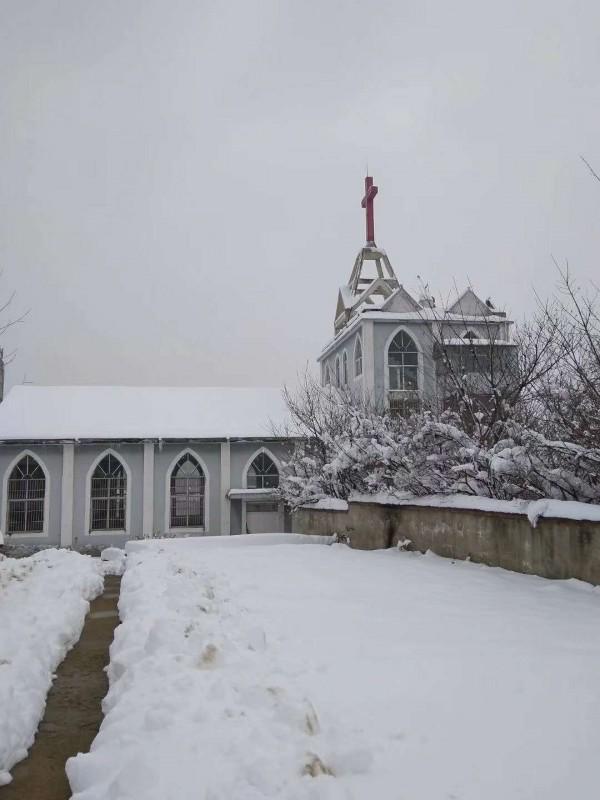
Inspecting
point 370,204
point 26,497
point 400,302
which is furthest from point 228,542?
point 370,204

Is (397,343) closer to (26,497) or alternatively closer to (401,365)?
(401,365)

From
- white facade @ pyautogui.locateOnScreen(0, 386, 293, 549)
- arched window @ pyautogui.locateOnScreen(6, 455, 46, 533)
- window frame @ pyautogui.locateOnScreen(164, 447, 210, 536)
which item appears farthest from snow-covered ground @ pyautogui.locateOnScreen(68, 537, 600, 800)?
arched window @ pyautogui.locateOnScreen(6, 455, 46, 533)

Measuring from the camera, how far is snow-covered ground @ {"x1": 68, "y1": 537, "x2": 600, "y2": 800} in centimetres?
297

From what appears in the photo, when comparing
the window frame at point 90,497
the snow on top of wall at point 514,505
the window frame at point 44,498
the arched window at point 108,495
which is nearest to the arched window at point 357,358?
the window frame at point 90,497

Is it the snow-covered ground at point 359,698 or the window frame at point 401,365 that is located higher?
the window frame at point 401,365

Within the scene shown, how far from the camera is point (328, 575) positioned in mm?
8820

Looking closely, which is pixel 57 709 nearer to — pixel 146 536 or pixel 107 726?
pixel 107 726

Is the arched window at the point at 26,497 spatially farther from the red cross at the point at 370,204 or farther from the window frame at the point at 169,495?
the red cross at the point at 370,204

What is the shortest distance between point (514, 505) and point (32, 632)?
559 cm

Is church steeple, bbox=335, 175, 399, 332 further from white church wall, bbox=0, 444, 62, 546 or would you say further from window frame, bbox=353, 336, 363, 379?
white church wall, bbox=0, 444, 62, 546

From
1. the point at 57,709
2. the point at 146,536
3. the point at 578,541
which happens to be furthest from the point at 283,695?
the point at 146,536

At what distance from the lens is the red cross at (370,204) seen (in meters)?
29.7

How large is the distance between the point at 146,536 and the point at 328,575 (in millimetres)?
16544

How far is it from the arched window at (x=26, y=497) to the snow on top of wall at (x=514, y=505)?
56.4ft
